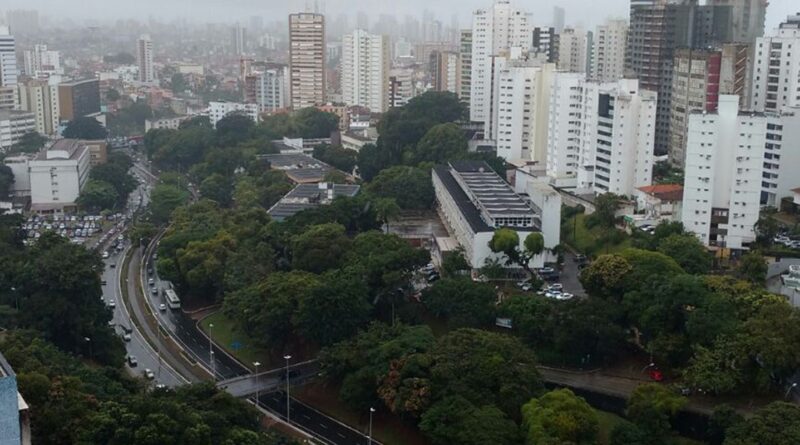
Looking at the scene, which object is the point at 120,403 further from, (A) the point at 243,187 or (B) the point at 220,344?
(A) the point at 243,187

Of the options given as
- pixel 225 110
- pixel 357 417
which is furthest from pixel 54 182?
pixel 357 417

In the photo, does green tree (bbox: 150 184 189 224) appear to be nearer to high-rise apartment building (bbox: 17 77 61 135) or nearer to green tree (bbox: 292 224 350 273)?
green tree (bbox: 292 224 350 273)

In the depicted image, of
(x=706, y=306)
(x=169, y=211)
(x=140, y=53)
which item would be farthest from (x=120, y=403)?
(x=140, y=53)

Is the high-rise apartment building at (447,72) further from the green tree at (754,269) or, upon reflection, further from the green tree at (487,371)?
the green tree at (487,371)

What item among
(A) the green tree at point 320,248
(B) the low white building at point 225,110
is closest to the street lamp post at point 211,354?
(A) the green tree at point 320,248

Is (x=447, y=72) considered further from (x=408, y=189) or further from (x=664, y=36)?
(x=408, y=189)

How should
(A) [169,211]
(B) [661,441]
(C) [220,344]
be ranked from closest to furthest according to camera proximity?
1. (B) [661,441]
2. (C) [220,344]
3. (A) [169,211]
